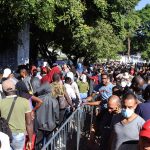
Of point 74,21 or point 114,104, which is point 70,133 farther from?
point 74,21

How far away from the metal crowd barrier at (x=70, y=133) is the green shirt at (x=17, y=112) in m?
0.53

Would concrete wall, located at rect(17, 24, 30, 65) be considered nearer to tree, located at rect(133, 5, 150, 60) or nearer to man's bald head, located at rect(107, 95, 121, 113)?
man's bald head, located at rect(107, 95, 121, 113)

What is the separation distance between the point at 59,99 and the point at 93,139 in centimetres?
168

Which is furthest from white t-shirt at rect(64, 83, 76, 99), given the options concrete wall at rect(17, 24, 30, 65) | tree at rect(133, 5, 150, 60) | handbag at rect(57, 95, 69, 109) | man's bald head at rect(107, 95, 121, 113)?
tree at rect(133, 5, 150, 60)

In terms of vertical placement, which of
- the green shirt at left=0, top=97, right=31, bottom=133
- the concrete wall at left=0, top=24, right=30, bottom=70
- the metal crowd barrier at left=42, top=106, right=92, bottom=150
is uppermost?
the concrete wall at left=0, top=24, right=30, bottom=70

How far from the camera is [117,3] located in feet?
97.6

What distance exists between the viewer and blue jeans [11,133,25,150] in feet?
21.2

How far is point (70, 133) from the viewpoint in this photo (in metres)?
8.42

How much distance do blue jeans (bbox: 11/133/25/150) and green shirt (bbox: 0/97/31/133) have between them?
63 millimetres

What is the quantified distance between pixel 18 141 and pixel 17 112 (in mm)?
396

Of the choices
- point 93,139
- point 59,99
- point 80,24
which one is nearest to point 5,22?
point 80,24

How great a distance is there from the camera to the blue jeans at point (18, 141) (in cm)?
645

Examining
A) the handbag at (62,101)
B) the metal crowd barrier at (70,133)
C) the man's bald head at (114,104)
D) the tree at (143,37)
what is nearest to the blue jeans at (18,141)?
the metal crowd barrier at (70,133)

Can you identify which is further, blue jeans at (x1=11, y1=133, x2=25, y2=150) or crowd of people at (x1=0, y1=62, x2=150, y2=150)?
blue jeans at (x1=11, y1=133, x2=25, y2=150)
